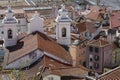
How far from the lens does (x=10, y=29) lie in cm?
2784

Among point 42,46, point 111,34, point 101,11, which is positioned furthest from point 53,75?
point 101,11

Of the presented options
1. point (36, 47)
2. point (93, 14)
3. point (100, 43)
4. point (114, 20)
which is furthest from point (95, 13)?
point (36, 47)

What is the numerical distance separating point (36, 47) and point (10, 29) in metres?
3.55

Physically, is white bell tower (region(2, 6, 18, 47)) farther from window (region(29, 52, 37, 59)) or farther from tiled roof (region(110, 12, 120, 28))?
tiled roof (region(110, 12, 120, 28))

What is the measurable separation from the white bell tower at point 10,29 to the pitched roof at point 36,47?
43 centimetres

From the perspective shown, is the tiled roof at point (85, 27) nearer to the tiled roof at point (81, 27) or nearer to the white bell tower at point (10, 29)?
the tiled roof at point (81, 27)

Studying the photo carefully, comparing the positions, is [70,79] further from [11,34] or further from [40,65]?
[11,34]

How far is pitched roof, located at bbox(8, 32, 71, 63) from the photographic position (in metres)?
25.3

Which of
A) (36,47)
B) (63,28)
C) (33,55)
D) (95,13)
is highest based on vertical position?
(63,28)

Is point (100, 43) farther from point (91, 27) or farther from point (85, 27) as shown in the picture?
point (91, 27)

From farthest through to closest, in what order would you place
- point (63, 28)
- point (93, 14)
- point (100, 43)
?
point (93, 14)
point (100, 43)
point (63, 28)

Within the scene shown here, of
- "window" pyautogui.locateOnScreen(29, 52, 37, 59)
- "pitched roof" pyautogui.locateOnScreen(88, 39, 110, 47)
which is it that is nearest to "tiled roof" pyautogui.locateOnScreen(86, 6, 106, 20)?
"pitched roof" pyautogui.locateOnScreen(88, 39, 110, 47)

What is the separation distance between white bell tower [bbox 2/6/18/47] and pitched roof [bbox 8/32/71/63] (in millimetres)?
430

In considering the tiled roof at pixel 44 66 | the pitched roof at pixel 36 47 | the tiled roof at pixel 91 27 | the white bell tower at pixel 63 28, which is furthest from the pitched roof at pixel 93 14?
the tiled roof at pixel 44 66
